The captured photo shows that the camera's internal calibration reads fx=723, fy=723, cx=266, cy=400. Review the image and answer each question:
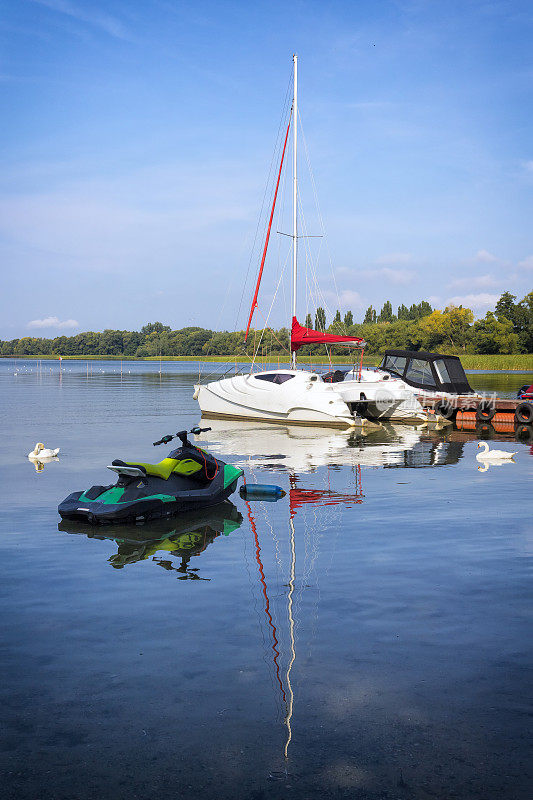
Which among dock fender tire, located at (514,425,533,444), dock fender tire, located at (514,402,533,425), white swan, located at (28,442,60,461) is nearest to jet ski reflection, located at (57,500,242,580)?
white swan, located at (28,442,60,461)

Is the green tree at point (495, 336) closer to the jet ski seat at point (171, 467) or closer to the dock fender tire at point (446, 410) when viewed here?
the dock fender tire at point (446, 410)

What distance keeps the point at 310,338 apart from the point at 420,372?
5.82 metres

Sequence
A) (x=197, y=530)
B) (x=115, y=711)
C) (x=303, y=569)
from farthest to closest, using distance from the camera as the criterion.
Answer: (x=197, y=530) < (x=303, y=569) < (x=115, y=711)

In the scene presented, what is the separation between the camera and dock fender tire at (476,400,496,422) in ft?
98.6

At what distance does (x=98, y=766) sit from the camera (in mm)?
4773

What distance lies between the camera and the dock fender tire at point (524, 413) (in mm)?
29125

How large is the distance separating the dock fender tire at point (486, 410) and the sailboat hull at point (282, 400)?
6.61 m

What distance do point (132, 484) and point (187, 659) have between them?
228 inches

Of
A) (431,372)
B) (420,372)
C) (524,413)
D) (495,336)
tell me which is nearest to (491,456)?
(524,413)

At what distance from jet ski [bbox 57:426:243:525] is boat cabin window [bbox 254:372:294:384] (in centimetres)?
1456

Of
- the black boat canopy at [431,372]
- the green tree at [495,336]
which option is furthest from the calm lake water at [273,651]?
the green tree at [495,336]

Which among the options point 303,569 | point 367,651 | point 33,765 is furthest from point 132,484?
point 33,765

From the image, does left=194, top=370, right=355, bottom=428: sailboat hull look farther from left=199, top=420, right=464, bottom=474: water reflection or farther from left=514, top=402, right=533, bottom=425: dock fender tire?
left=514, top=402, right=533, bottom=425: dock fender tire

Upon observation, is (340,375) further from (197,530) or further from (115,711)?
(115,711)
